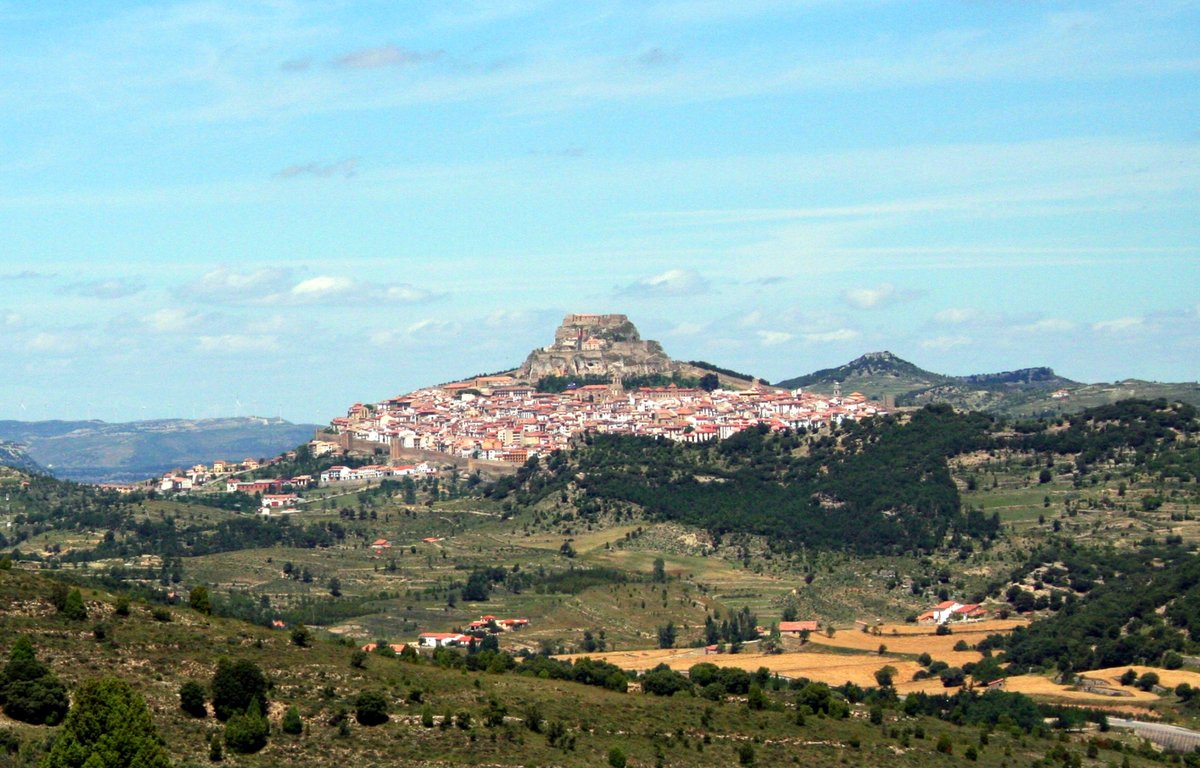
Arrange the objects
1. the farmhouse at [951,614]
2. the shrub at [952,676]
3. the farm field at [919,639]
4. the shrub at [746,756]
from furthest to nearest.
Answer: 1. the farmhouse at [951,614]
2. the farm field at [919,639]
3. the shrub at [952,676]
4. the shrub at [746,756]

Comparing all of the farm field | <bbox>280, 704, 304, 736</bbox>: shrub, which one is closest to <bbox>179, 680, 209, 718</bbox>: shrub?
<bbox>280, 704, 304, 736</bbox>: shrub

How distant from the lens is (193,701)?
2404 inches

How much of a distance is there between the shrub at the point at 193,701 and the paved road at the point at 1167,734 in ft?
140

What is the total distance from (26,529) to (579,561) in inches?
2064

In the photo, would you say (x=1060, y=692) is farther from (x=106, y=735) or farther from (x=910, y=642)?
(x=106, y=735)

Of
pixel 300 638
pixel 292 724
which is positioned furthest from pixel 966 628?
pixel 292 724

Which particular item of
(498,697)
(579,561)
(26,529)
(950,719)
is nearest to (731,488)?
(579,561)

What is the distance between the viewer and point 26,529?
16588cm

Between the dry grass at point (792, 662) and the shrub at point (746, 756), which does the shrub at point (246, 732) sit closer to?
the shrub at point (746, 756)

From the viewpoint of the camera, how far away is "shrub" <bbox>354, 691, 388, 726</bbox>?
6438 centimetres

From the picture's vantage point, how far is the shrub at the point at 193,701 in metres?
61.1

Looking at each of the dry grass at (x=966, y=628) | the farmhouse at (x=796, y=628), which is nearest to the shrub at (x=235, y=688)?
the farmhouse at (x=796, y=628)

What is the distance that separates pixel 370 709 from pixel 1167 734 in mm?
38174

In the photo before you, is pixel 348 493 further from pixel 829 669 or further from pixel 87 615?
pixel 87 615
